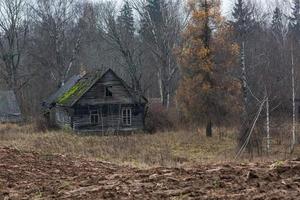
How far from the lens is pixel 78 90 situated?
36.8m

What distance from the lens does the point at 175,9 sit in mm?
48188

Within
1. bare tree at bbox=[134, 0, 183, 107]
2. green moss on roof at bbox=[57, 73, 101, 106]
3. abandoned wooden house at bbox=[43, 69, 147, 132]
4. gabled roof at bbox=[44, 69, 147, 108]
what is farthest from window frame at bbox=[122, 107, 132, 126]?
bare tree at bbox=[134, 0, 183, 107]

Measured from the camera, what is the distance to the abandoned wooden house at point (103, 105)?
116 feet

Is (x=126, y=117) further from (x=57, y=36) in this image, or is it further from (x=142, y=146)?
(x=57, y=36)

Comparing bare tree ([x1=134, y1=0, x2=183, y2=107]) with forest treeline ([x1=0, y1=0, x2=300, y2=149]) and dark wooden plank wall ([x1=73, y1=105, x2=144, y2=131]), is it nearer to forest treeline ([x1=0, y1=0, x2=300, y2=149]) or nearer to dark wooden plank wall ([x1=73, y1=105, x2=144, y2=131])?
forest treeline ([x1=0, y1=0, x2=300, y2=149])

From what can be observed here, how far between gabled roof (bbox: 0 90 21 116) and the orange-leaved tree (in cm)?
1766

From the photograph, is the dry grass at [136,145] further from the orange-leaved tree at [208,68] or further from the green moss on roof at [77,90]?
the green moss on roof at [77,90]

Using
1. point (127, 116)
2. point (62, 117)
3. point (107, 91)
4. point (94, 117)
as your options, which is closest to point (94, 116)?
point (94, 117)

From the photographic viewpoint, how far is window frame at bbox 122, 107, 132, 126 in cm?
3683

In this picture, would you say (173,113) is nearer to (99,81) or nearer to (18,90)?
(99,81)

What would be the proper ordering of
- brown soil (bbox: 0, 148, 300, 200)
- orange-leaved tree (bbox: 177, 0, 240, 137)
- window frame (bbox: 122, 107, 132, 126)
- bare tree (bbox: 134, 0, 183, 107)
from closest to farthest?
brown soil (bbox: 0, 148, 300, 200), orange-leaved tree (bbox: 177, 0, 240, 137), window frame (bbox: 122, 107, 132, 126), bare tree (bbox: 134, 0, 183, 107)

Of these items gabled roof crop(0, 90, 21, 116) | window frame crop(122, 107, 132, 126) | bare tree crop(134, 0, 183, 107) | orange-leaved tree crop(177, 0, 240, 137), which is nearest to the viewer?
orange-leaved tree crop(177, 0, 240, 137)

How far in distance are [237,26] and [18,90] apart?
2202 cm

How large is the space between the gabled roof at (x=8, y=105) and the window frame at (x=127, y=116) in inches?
476
